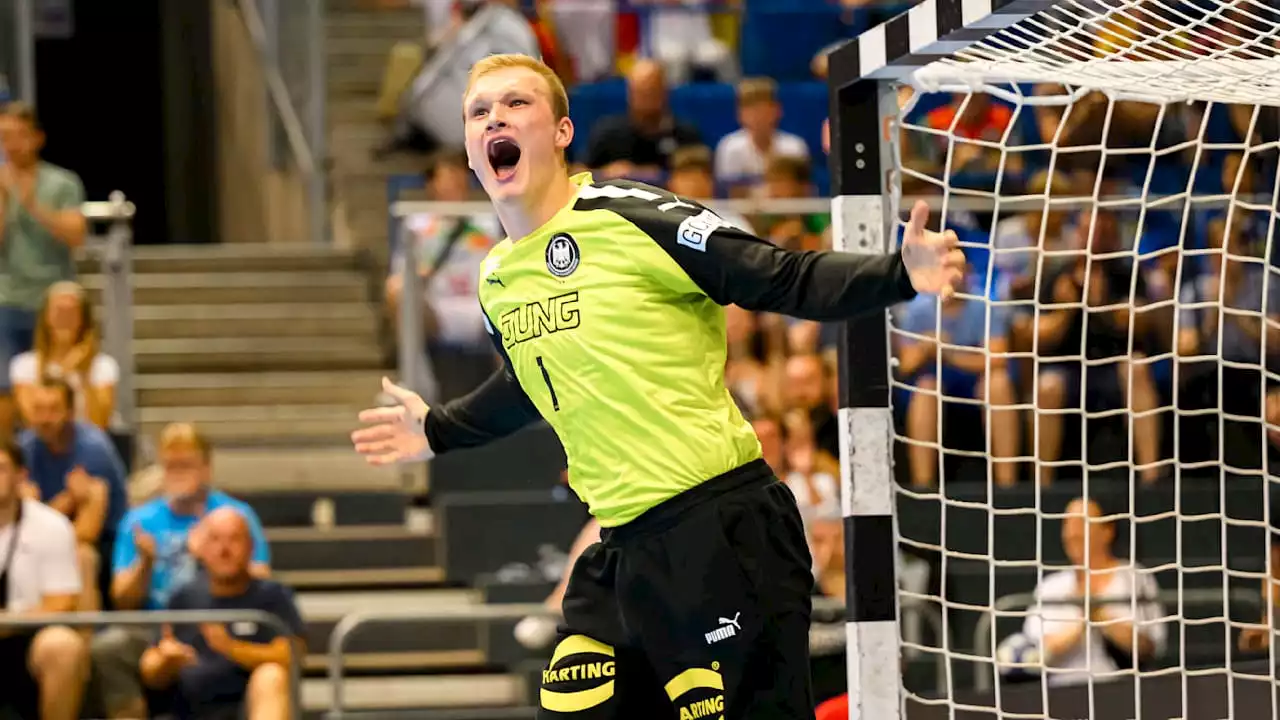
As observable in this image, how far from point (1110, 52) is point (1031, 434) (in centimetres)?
371

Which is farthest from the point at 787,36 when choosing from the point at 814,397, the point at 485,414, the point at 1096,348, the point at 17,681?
the point at 485,414

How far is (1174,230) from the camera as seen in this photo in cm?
897

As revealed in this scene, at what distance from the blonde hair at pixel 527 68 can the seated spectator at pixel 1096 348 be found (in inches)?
159

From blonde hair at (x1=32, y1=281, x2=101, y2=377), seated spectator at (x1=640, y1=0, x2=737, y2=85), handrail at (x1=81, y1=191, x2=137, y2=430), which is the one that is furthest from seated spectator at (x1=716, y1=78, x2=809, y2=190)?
blonde hair at (x1=32, y1=281, x2=101, y2=377)

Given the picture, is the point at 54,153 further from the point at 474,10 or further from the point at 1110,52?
the point at 1110,52

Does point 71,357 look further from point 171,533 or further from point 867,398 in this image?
point 867,398

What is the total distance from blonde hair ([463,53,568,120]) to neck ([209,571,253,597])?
11.8ft

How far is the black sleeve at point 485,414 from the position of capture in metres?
4.28

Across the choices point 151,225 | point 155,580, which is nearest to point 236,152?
point 151,225

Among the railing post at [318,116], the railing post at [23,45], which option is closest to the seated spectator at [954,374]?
the railing post at [318,116]

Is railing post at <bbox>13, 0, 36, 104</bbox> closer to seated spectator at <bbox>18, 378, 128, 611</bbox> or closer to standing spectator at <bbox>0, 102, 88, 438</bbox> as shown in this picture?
standing spectator at <bbox>0, 102, 88, 438</bbox>

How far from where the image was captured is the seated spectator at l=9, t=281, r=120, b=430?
8625 mm

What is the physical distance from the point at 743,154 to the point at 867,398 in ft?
18.4

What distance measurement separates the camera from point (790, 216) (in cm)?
890
